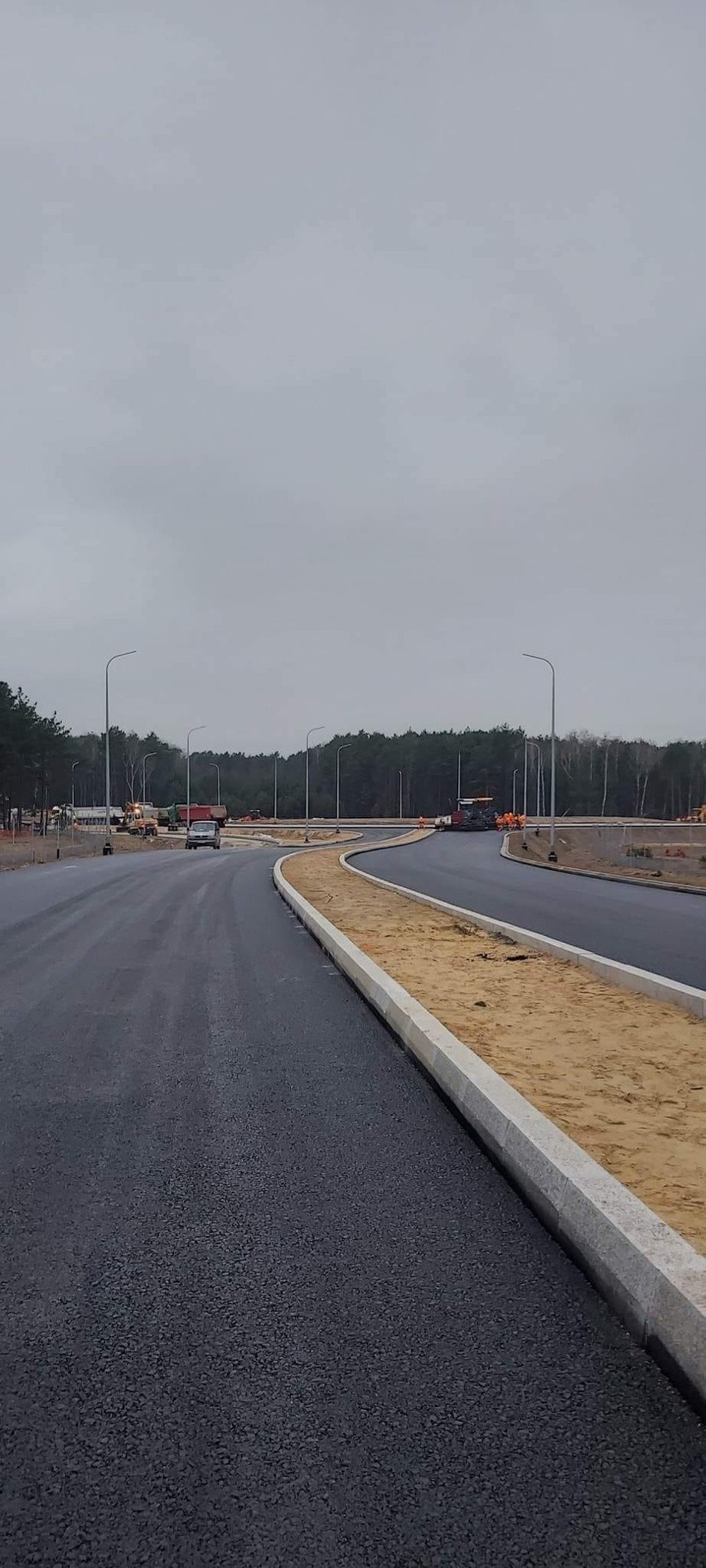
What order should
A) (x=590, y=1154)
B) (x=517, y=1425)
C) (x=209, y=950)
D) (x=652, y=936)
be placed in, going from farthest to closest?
(x=652, y=936), (x=209, y=950), (x=590, y=1154), (x=517, y=1425)

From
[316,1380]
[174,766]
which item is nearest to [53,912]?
[316,1380]

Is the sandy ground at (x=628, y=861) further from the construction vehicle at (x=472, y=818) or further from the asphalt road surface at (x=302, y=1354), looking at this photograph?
the asphalt road surface at (x=302, y=1354)

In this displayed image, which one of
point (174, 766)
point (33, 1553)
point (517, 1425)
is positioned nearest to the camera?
point (33, 1553)

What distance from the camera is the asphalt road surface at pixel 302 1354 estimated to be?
2189 mm

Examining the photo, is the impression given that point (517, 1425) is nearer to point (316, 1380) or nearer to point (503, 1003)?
point (316, 1380)

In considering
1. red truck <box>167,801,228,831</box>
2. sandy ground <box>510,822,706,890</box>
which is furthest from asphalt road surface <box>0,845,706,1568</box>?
red truck <box>167,801,228,831</box>

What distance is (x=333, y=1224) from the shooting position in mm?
3785

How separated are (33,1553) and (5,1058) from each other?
15.0ft

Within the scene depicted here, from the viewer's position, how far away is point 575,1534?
7.06 feet

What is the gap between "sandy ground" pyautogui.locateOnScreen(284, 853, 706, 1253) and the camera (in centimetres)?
416

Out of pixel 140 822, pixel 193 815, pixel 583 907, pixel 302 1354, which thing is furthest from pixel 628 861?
pixel 140 822

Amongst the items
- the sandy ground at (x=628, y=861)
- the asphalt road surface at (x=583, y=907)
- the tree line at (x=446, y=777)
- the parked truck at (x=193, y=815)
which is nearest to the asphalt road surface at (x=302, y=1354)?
the asphalt road surface at (x=583, y=907)

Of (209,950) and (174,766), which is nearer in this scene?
(209,950)

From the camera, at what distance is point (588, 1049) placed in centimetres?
622
